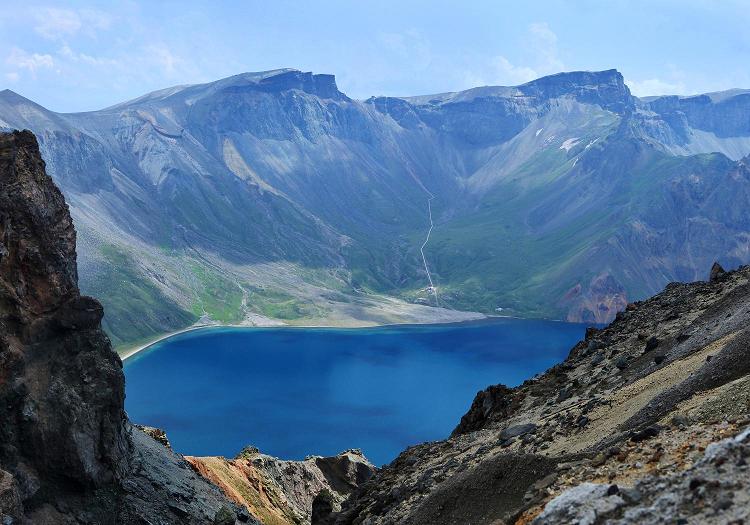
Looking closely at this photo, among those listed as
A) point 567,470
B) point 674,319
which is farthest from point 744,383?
point 674,319

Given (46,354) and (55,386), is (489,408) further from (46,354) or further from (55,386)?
(46,354)

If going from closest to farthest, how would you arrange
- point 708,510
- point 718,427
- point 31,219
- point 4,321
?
point 708,510 → point 718,427 → point 4,321 → point 31,219

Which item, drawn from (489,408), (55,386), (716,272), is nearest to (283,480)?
(489,408)

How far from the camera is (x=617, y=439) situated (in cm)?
2659

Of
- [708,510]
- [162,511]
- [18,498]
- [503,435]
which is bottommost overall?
[162,511]

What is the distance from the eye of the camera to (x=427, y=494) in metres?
33.9

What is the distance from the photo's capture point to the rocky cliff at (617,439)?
18.1 meters

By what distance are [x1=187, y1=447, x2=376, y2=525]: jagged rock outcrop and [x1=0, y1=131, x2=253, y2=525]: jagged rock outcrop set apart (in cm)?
1157

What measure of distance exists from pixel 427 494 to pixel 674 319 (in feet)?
68.6

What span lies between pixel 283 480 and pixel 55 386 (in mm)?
33859

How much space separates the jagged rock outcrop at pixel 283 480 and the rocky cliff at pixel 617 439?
16.3 m

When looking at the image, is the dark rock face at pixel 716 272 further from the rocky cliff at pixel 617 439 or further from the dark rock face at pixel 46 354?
the dark rock face at pixel 46 354

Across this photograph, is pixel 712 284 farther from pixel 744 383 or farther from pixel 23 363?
pixel 23 363

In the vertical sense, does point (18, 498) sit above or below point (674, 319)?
below
